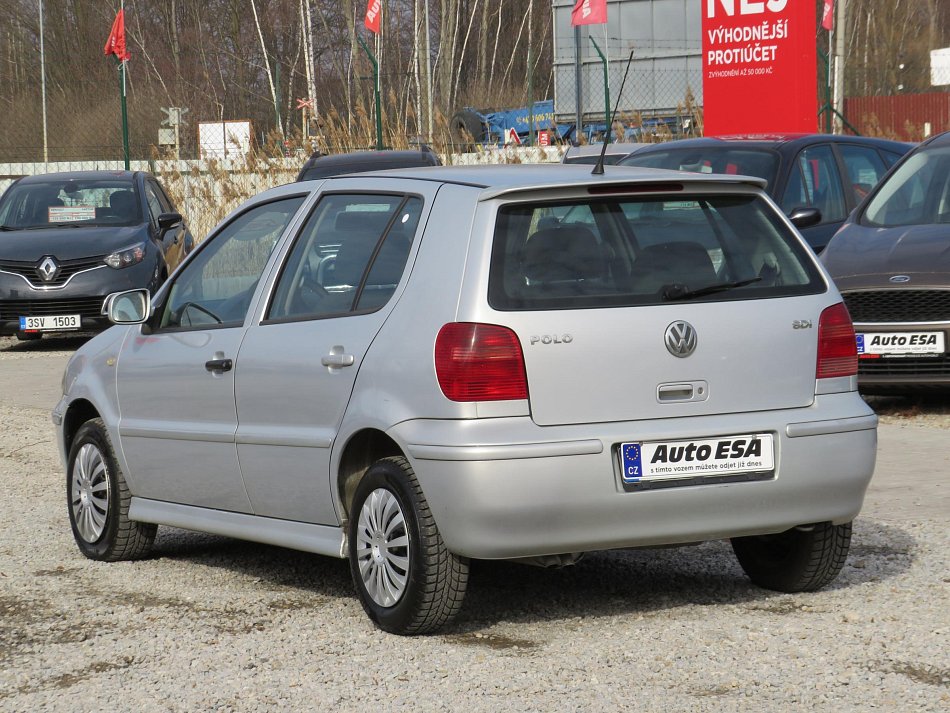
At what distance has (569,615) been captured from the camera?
549cm

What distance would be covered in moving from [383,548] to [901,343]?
5.79 meters

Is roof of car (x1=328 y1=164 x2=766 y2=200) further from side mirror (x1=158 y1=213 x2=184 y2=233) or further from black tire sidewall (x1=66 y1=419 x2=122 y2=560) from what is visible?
side mirror (x1=158 y1=213 x2=184 y2=233)

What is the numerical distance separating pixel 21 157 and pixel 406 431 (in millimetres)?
43678

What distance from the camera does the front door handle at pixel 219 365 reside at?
6004 mm

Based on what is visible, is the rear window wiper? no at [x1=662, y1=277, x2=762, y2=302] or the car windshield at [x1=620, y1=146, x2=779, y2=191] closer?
the rear window wiper? no at [x1=662, y1=277, x2=762, y2=302]

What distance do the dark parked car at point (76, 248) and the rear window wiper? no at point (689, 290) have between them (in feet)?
38.2

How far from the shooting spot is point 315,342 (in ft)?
18.3

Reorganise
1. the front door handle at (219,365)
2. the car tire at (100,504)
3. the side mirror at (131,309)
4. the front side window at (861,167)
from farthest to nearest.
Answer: the front side window at (861,167), the car tire at (100,504), the side mirror at (131,309), the front door handle at (219,365)

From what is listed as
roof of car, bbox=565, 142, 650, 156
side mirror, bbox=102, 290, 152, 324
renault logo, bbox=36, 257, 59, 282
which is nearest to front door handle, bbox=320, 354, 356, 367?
side mirror, bbox=102, 290, 152, 324

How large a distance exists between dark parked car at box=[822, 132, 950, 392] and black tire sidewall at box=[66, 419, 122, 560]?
5231 mm

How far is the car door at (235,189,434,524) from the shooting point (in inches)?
213

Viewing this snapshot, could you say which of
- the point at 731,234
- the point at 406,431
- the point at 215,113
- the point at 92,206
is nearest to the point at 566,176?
the point at 731,234

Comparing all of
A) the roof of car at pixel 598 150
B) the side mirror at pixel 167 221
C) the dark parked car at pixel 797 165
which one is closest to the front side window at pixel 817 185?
the dark parked car at pixel 797 165

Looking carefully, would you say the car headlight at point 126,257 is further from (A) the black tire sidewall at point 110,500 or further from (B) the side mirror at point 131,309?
(B) the side mirror at point 131,309
